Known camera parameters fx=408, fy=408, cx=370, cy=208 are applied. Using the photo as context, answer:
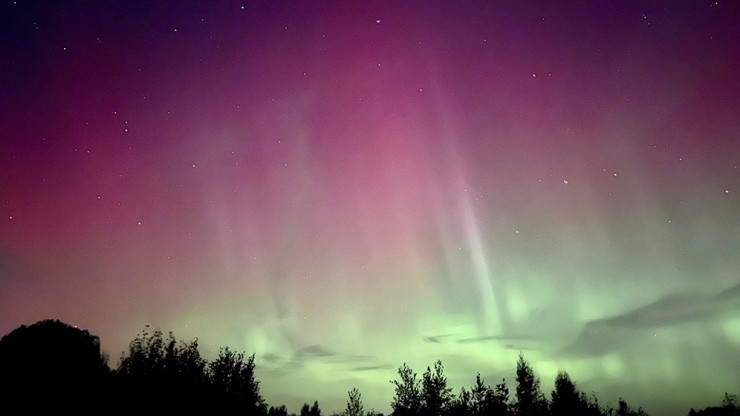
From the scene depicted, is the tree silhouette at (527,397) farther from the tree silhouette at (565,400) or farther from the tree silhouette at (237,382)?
the tree silhouette at (237,382)

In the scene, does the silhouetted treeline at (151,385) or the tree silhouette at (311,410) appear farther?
the tree silhouette at (311,410)

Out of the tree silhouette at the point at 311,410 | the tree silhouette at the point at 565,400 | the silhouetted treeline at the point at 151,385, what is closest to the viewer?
the silhouetted treeline at the point at 151,385

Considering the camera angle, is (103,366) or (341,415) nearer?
(103,366)

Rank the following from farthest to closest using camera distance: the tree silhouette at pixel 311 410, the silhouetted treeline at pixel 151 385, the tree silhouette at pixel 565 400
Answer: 1. the tree silhouette at pixel 311 410
2. the tree silhouette at pixel 565 400
3. the silhouetted treeline at pixel 151 385

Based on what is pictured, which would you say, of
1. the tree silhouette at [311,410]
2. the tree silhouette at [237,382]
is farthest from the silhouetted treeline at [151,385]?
the tree silhouette at [311,410]

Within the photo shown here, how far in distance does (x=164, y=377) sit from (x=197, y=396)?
134 inches

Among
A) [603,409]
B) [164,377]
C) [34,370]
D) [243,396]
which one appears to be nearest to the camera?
[164,377]

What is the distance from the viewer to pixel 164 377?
120 ft

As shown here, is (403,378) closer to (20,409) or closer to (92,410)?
(92,410)

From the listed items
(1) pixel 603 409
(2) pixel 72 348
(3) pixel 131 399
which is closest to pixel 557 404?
(1) pixel 603 409

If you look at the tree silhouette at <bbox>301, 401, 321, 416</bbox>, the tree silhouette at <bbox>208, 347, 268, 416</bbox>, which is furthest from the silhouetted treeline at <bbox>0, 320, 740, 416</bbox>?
the tree silhouette at <bbox>301, 401, 321, 416</bbox>

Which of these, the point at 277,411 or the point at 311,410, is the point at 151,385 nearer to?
the point at 277,411

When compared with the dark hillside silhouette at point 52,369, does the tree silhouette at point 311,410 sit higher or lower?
lower

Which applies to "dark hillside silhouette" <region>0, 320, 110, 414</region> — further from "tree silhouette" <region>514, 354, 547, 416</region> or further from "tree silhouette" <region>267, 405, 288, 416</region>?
"tree silhouette" <region>514, 354, 547, 416</region>
